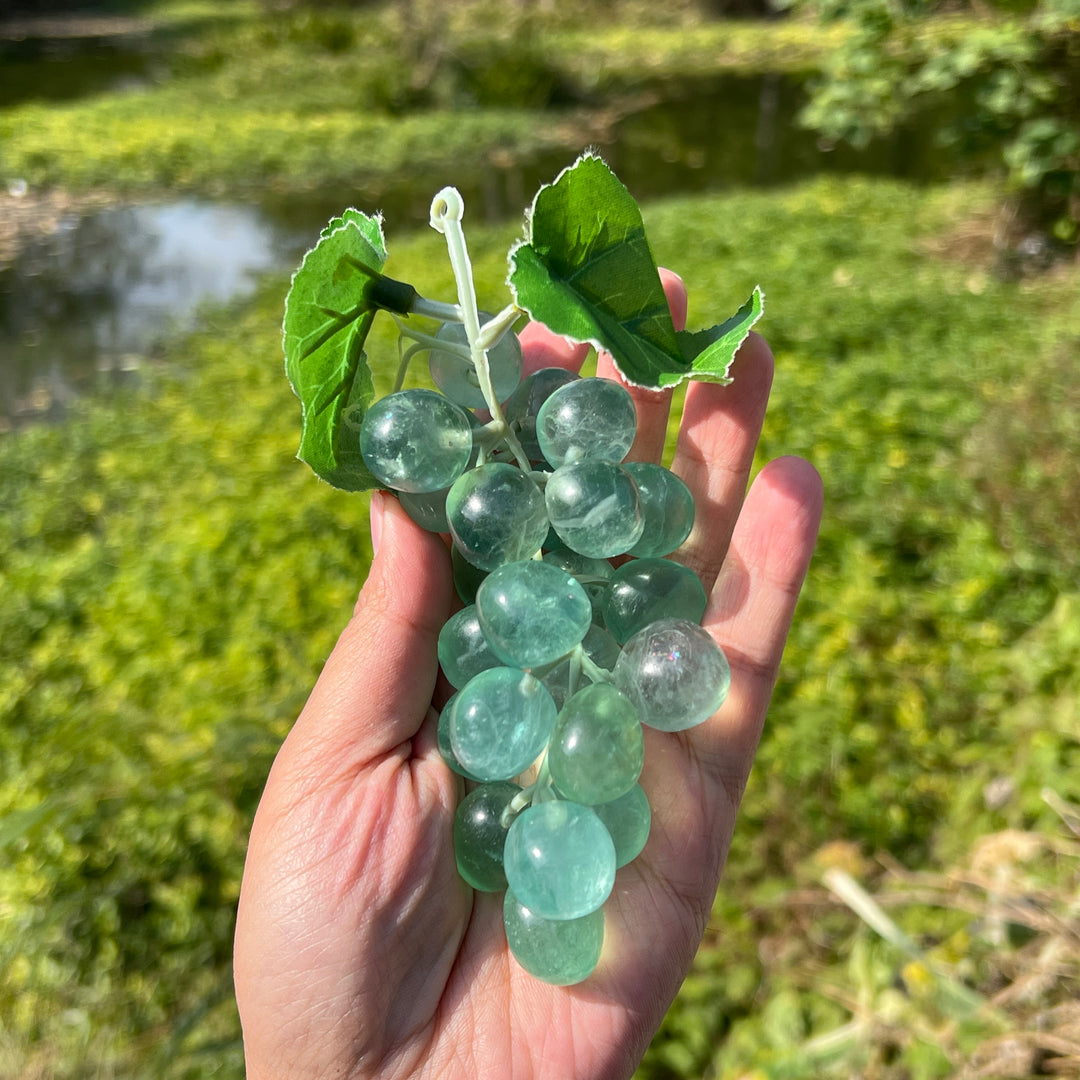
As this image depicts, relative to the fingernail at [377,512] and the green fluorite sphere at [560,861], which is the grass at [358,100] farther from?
the green fluorite sphere at [560,861]

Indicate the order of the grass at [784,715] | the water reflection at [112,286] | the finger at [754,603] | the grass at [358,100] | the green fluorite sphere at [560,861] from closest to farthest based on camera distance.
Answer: the green fluorite sphere at [560,861] < the finger at [754,603] < the grass at [784,715] < the water reflection at [112,286] < the grass at [358,100]

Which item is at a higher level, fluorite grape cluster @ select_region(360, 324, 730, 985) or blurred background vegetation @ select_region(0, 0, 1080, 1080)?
fluorite grape cluster @ select_region(360, 324, 730, 985)

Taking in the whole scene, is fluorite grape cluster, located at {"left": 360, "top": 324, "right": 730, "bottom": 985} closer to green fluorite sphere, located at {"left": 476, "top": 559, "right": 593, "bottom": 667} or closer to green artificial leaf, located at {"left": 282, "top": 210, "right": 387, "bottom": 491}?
green fluorite sphere, located at {"left": 476, "top": 559, "right": 593, "bottom": 667}

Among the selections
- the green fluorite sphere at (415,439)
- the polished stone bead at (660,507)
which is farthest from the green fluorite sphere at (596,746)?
the green fluorite sphere at (415,439)

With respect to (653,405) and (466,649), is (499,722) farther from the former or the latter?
(653,405)

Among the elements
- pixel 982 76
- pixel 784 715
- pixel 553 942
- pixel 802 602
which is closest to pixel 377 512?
pixel 553 942

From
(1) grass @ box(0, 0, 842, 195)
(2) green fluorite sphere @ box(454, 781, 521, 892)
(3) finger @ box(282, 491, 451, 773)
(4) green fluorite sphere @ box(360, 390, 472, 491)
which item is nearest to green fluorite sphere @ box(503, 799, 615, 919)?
(2) green fluorite sphere @ box(454, 781, 521, 892)
